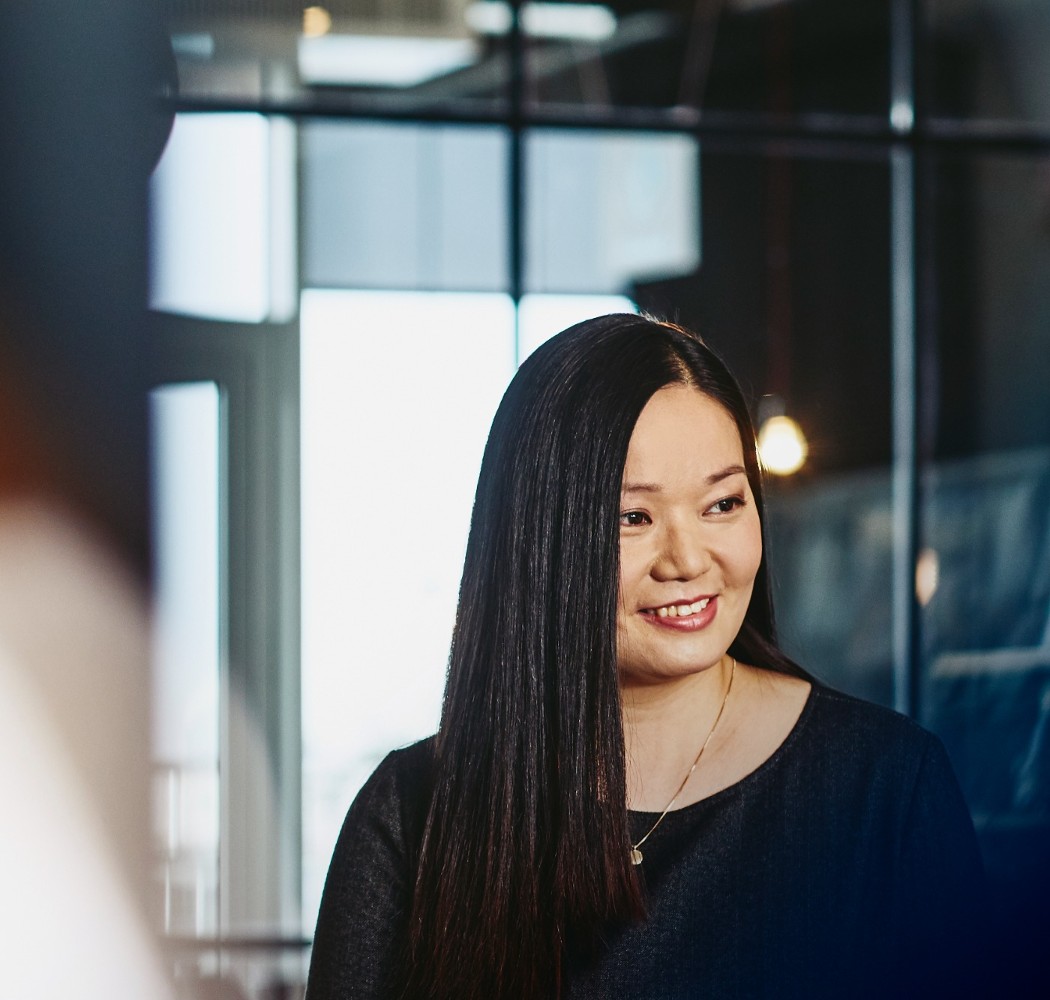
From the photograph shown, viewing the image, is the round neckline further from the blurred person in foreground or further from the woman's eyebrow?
the blurred person in foreground

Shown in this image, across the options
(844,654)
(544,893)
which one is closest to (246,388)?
(844,654)

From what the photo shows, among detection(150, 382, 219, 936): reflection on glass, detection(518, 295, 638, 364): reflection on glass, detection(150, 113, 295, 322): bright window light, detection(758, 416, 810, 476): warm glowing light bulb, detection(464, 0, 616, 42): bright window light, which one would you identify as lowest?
detection(150, 382, 219, 936): reflection on glass

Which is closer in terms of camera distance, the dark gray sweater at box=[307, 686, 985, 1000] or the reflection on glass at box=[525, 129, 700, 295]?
the dark gray sweater at box=[307, 686, 985, 1000]

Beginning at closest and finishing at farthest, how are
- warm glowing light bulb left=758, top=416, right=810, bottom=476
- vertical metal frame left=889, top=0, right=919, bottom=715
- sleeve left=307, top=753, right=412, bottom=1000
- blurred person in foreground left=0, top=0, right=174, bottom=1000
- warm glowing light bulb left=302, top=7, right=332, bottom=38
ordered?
1. sleeve left=307, top=753, right=412, bottom=1000
2. blurred person in foreground left=0, top=0, right=174, bottom=1000
3. warm glowing light bulb left=302, top=7, right=332, bottom=38
4. vertical metal frame left=889, top=0, right=919, bottom=715
5. warm glowing light bulb left=758, top=416, right=810, bottom=476

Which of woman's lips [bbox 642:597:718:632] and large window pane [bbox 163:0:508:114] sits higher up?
large window pane [bbox 163:0:508:114]

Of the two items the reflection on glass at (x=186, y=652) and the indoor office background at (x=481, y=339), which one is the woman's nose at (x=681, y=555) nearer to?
the indoor office background at (x=481, y=339)

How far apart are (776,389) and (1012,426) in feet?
3.16

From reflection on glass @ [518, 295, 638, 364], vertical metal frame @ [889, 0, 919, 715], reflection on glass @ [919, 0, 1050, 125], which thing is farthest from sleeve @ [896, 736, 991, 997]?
reflection on glass @ [919, 0, 1050, 125]

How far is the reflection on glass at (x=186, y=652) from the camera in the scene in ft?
13.7

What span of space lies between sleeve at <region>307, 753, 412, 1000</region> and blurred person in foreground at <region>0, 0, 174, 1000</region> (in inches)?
113

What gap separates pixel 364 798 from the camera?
4.85ft

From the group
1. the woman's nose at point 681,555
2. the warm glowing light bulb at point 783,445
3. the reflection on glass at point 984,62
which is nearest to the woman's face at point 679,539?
the woman's nose at point 681,555

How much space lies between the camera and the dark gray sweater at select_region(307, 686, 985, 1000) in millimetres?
1316

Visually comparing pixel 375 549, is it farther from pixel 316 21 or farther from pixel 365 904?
pixel 365 904
